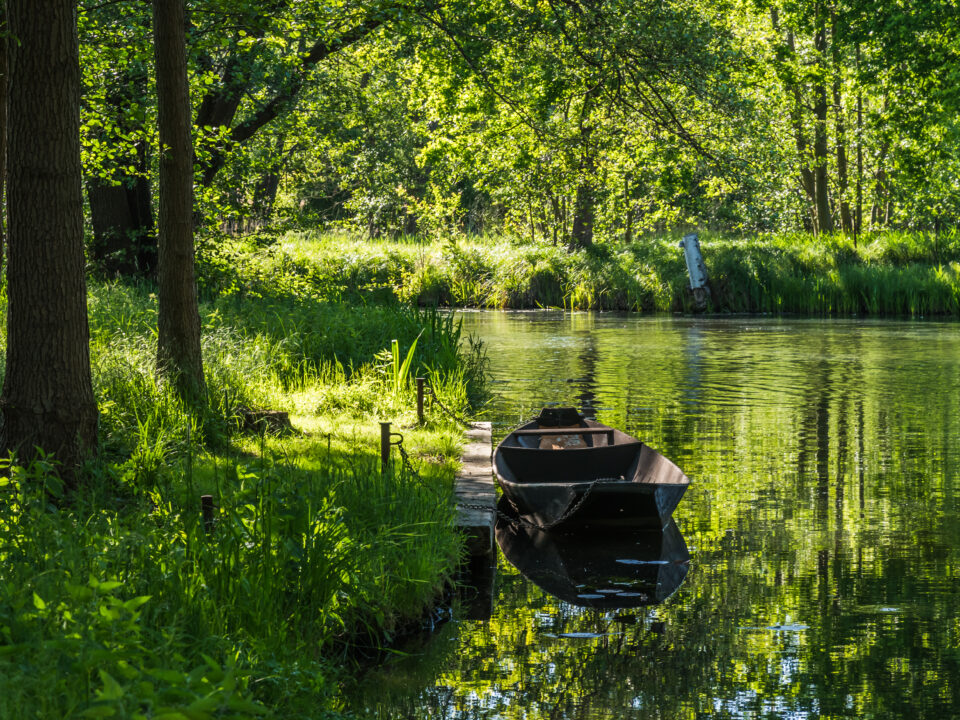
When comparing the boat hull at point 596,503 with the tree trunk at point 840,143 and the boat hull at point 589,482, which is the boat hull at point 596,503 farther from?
the tree trunk at point 840,143

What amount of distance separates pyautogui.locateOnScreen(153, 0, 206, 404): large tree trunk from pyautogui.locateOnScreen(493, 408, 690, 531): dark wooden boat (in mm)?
2600

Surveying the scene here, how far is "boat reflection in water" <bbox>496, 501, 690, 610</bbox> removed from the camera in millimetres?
7172

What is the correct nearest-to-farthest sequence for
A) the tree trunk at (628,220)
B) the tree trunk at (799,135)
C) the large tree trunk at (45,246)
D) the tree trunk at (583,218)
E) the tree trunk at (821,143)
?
the large tree trunk at (45,246), the tree trunk at (628,220), the tree trunk at (799,135), the tree trunk at (821,143), the tree trunk at (583,218)

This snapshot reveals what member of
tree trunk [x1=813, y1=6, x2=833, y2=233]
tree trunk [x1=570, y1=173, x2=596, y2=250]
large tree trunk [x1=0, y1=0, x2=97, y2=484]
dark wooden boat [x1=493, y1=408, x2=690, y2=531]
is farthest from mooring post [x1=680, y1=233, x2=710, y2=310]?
large tree trunk [x1=0, y1=0, x2=97, y2=484]

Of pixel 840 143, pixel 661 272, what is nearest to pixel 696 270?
pixel 661 272

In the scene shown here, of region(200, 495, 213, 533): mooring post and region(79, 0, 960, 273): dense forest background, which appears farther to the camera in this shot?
region(79, 0, 960, 273): dense forest background

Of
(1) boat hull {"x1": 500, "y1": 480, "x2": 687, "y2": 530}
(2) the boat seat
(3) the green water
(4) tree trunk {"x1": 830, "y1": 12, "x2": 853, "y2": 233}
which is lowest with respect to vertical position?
(3) the green water

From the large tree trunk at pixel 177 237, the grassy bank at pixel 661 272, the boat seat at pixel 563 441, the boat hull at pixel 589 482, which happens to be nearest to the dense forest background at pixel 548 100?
the grassy bank at pixel 661 272

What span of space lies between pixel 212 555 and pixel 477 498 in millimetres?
3183

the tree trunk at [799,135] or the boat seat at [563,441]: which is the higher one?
the tree trunk at [799,135]

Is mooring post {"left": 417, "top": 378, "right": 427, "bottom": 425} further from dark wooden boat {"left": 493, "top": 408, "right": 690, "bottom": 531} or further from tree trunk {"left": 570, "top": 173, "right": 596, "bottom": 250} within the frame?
tree trunk {"left": 570, "top": 173, "right": 596, "bottom": 250}

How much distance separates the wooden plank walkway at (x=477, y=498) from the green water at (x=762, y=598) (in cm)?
32

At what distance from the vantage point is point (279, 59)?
16.0 metres

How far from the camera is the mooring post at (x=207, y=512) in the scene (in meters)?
5.39
